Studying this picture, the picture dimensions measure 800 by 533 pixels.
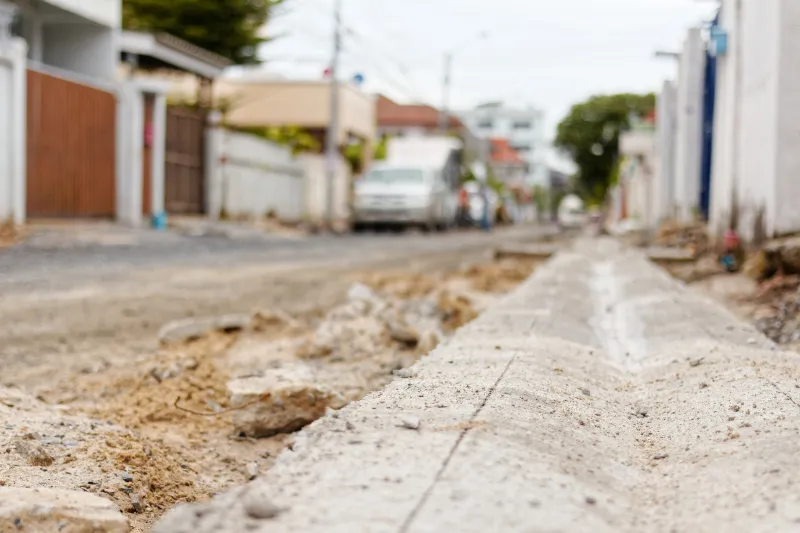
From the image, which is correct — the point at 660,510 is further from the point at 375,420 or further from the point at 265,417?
the point at 265,417

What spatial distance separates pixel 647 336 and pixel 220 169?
2058 cm

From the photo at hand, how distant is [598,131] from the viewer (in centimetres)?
7712

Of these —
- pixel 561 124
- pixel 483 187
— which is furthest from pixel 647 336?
pixel 561 124

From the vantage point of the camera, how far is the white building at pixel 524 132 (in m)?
126

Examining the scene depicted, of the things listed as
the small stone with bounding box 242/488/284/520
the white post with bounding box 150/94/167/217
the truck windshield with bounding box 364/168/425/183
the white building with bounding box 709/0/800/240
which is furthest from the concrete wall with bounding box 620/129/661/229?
the small stone with bounding box 242/488/284/520

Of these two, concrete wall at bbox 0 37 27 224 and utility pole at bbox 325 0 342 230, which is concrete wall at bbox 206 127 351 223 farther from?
concrete wall at bbox 0 37 27 224

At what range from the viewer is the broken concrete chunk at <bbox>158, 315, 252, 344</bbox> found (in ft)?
22.1

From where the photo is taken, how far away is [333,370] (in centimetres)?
581

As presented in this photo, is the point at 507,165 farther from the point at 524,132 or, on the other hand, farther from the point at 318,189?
the point at 318,189

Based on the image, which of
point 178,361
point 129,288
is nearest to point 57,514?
point 178,361

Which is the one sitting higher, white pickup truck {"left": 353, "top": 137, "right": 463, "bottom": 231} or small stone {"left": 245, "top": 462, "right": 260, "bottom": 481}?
white pickup truck {"left": 353, "top": 137, "right": 463, "bottom": 231}

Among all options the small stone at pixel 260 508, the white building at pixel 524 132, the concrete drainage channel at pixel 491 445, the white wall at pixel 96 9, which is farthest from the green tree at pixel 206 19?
the white building at pixel 524 132

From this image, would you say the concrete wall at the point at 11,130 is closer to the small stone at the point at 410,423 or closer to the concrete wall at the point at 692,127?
the concrete wall at the point at 692,127

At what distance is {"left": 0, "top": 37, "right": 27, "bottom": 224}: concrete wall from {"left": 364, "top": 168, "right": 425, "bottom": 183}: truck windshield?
49.0 feet
